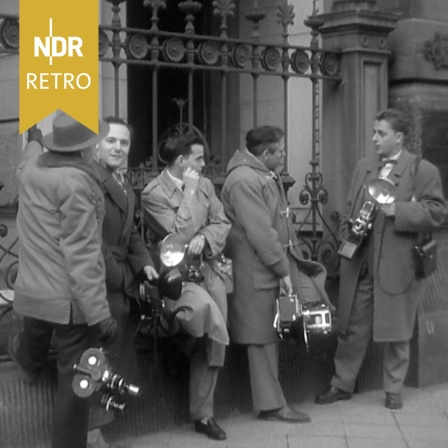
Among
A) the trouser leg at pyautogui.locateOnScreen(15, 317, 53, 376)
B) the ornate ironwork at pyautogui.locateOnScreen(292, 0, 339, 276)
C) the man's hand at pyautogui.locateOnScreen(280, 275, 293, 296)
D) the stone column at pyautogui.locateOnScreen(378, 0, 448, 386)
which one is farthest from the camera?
the stone column at pyautogui.locateOnScreen(378, 0, 448, 386)

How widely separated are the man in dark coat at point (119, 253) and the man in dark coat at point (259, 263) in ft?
2.93

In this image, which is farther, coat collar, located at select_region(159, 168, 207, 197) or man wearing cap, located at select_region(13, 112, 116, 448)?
coat collar, located at select_region(159, 168, 207, 197)

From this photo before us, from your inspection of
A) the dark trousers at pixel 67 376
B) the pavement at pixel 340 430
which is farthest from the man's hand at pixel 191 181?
the pavement at pixel 340 430

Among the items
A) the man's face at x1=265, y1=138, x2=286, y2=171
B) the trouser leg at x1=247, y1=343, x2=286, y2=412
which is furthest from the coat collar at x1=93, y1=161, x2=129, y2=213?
the trouser leg at x1=247, y1=343, x2=286, y2=412

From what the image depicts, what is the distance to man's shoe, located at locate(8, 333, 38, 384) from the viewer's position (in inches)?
254

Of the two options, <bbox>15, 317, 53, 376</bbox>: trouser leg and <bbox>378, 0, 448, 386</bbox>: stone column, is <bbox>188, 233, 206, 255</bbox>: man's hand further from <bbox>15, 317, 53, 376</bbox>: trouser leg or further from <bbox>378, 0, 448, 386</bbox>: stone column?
<bbox>378, 0, 448, 386</bbox>: stone column

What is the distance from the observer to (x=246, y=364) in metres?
7.89

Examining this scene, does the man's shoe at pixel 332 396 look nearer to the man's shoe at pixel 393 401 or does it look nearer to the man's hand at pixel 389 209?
Result: the man's shoe at pixel 393 401

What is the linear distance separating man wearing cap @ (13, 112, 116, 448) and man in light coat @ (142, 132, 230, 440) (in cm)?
98

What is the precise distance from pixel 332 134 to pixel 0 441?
3.68m

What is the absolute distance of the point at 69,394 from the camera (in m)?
6.04

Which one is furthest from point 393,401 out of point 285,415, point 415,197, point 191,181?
point 191,181

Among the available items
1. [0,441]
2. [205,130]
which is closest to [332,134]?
[205,130]

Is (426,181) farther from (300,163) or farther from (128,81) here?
(128,81)
